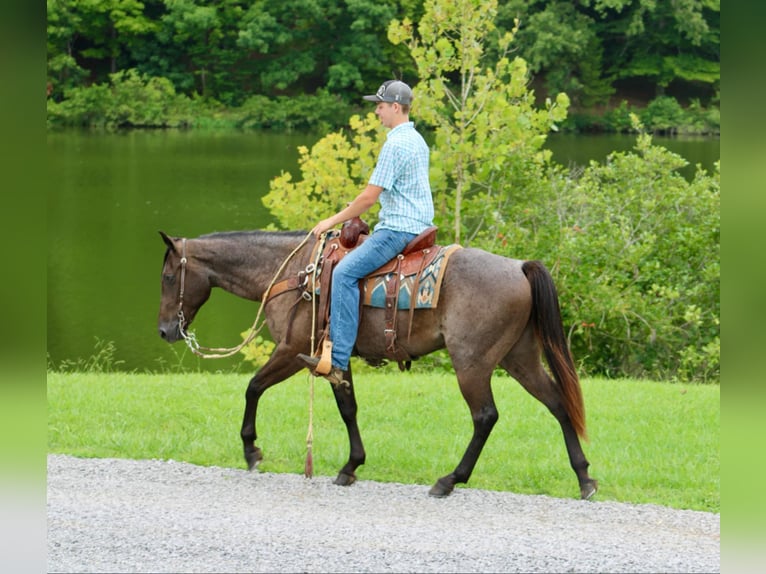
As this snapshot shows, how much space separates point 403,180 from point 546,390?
1824 mm

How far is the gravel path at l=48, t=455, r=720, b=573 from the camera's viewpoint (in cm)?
568

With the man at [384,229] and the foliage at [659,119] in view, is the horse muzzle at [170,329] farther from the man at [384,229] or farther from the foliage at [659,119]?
the foliage at [659,119]

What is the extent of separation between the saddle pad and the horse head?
4.62ft

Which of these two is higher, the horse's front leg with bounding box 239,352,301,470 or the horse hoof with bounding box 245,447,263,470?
the horse's front leg with bounding box 239,352,301,470

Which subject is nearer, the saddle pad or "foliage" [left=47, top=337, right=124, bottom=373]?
the saddle pad

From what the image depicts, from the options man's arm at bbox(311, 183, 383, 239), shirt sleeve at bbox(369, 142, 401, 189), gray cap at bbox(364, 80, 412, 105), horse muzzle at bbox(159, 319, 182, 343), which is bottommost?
horse muzzle at bbox(159, 319, 182, 343)

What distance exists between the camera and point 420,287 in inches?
285

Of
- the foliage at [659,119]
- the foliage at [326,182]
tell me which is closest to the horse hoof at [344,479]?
the foliage at [326,182]

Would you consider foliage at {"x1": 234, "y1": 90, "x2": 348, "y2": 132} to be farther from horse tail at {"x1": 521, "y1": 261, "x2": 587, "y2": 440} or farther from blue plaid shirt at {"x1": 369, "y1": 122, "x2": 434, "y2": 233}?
horse tail at {"x1": 521, "y1": 261, "x2": 587, "y2": 440}

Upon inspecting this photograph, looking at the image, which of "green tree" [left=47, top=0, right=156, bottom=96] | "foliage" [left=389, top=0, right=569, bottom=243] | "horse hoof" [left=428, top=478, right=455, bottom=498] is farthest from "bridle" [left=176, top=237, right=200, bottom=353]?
"green tree" [left=47, top=0, right=156, bottom=96]

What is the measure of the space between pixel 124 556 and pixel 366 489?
7.02 feet

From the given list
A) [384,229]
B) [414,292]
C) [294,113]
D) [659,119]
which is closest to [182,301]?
[384,229]

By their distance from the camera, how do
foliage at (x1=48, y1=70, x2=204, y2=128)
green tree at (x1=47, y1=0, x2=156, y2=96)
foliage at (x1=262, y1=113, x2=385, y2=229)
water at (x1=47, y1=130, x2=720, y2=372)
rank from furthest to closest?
green tree at (x1=47, y1=0, x2=156, y2=96) < foliage at (x1=48, y1=70, x2=204, y2=128) < water at (x1=47, y1=130, x2=720, y2=372) < foliage at (x1=262, y1=113, x2=385, y2=229)

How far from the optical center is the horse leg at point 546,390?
722 cm
